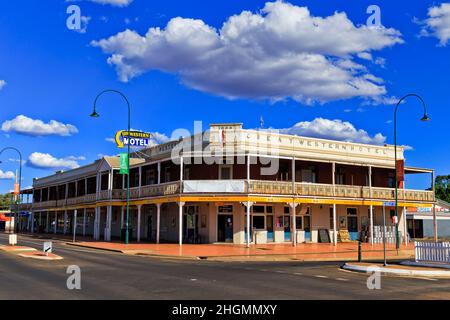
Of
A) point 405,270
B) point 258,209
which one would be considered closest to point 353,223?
point 258,209

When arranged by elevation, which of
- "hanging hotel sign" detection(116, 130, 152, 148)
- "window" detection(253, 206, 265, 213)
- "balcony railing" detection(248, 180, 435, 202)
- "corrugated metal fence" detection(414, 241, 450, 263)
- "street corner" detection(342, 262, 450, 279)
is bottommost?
"street corner" detection(342, 262, 450, 279)

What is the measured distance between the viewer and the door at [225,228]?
35406 millimetres

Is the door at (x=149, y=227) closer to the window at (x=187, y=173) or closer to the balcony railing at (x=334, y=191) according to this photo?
the window at (x=187, y=173)

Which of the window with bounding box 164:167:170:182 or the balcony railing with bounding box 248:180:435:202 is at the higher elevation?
the window with bounding box 164:167:170:182

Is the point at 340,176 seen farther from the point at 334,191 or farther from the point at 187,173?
the point at 187,173

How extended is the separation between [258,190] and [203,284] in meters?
19.1

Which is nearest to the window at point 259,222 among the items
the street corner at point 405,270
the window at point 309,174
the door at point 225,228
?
the door at point 225,228

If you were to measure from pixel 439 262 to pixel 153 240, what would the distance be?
24755mm

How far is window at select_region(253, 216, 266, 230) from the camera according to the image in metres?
35.9

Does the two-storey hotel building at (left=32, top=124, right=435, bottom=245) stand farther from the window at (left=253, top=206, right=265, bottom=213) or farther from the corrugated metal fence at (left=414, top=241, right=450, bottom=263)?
the corrugated metal fence at (left=414, top=241, right=450, bottom=263)

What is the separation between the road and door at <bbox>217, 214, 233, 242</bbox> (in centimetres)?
1605

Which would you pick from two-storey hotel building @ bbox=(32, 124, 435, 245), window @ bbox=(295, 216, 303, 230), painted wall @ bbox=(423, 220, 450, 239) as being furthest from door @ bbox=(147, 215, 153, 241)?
painted wall @ bbox=(423, 220, 450, 239)

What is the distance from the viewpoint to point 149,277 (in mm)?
15914

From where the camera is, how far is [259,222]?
3609 cm
